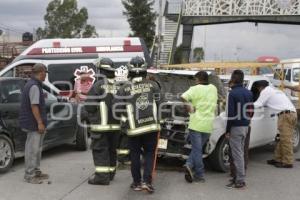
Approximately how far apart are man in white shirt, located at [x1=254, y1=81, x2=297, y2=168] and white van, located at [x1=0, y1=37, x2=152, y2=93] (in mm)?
5262

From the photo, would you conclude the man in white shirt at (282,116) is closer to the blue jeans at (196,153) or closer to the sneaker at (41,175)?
the blue jeans at (196,153)

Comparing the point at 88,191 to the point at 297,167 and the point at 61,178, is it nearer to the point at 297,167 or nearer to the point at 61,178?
the point at 61,178

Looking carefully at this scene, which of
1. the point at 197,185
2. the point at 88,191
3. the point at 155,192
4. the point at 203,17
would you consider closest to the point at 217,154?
the point at 197,185

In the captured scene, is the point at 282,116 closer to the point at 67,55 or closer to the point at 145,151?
the point at 145,151

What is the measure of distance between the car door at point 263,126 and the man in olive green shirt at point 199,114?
1632 millimetres

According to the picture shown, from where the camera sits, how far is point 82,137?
1027cm

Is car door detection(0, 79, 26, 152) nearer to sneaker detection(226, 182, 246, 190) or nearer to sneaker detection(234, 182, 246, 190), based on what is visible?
sneaker detection(226, 182, 246, 190)

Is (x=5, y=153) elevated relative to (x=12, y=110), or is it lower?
lower

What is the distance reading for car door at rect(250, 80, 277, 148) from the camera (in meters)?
8.98

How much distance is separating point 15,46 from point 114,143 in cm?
2025

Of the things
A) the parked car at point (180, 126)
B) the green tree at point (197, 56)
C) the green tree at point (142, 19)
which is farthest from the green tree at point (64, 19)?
the parked car at point (180, 126)

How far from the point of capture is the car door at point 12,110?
8.18 m

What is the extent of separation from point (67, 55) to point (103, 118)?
20.8 ft

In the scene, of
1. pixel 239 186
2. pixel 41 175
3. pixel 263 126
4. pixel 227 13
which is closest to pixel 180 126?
pixel 239 186
